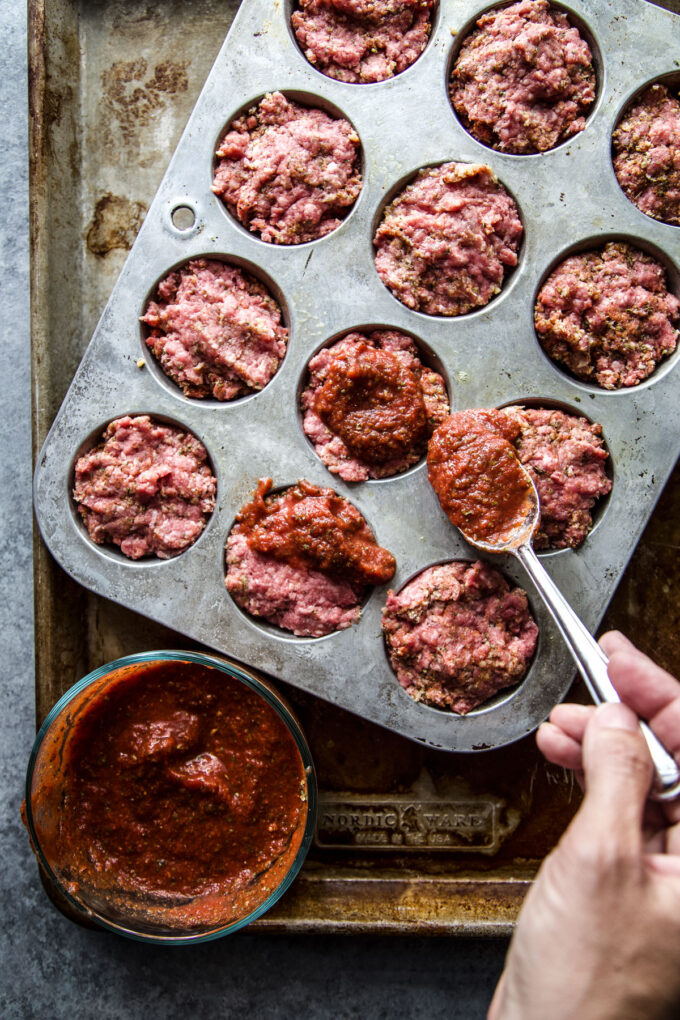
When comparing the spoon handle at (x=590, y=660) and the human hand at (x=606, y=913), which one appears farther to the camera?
the spoon handle at (x=590, y=660)

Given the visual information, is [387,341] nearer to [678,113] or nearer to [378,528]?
[378,528]

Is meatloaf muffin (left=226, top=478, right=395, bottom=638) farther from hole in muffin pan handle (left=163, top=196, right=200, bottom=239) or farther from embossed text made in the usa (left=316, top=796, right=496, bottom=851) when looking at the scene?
hole in muffin pan handle (left=163, top=196, right=200, bottom=239)

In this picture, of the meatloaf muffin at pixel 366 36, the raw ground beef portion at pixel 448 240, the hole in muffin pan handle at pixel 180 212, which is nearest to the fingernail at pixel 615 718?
the raw ground beef portion at pixel 448 240

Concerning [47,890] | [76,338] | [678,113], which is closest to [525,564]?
[678,113]

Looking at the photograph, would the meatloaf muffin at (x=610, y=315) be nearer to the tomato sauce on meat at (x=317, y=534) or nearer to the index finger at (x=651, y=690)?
the tomato sauce on meat at (x=317, y=534)

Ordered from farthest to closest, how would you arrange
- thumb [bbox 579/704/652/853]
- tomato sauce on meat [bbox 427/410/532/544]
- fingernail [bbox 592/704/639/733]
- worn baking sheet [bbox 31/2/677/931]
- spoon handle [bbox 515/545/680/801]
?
worn baking sheet [bbox 31/2/677/931] < tomato sauce on meat [bbox 427/410/532/544] < spoon handle [bbox 515/545/680/801] < fingernail [bbox 592/704/639/733] < thumb [bbox 579/704/652/853]

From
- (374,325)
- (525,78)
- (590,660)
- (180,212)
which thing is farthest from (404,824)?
(525,78)

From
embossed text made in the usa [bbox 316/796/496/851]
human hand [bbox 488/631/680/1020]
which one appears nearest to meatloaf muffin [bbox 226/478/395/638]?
embossed text made in the usa [bbox 316/796/496/851]
